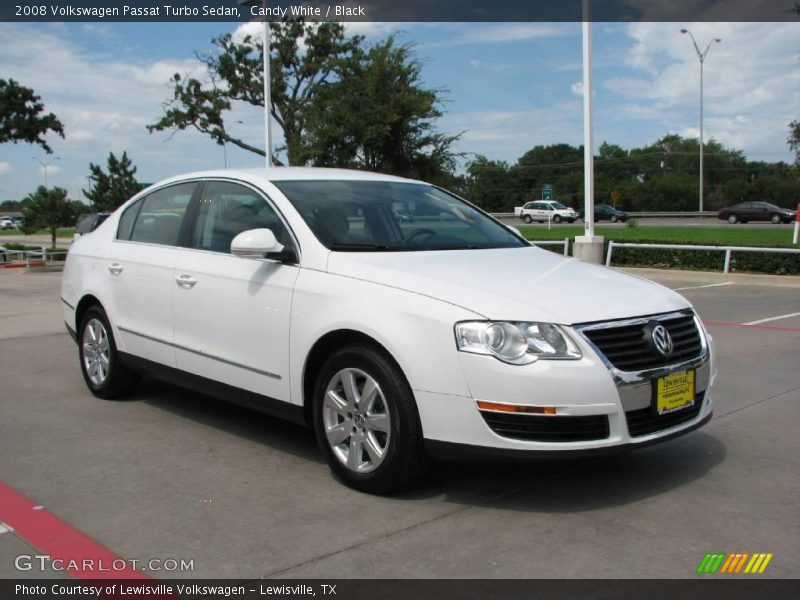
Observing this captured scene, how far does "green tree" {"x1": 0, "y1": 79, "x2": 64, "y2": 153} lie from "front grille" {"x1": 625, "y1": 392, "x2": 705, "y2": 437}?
3948 centimetres

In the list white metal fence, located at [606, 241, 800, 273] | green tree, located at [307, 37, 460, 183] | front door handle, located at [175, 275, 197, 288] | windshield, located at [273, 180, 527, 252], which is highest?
green tree, located at [307, 37, 460, 183]

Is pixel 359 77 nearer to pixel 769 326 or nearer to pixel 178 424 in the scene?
pixel 769 326

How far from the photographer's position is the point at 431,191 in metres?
5.73

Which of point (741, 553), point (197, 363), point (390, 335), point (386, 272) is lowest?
point (741, 553)

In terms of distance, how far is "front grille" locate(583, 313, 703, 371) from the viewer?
3.84 meters

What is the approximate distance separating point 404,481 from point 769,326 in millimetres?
7299

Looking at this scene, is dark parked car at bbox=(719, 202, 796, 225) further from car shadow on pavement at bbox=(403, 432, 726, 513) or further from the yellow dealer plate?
the yellow dealer plate

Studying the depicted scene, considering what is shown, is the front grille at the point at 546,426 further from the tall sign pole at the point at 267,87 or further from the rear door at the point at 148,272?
the tall sign pole at the point at 267,87

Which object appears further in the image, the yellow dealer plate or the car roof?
the car roof

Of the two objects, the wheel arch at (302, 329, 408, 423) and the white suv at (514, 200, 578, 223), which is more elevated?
the white suv at (514, 200, 578, 223)

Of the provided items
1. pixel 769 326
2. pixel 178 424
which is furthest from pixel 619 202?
pixel 178 424

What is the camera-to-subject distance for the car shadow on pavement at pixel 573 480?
4.09 metres

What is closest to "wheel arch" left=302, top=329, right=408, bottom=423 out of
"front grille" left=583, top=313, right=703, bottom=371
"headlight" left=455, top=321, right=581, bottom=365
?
"headlight" left=455, top=321, right=581, bottom=365

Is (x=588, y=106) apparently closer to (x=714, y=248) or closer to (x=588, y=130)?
(x=588, y=130)
